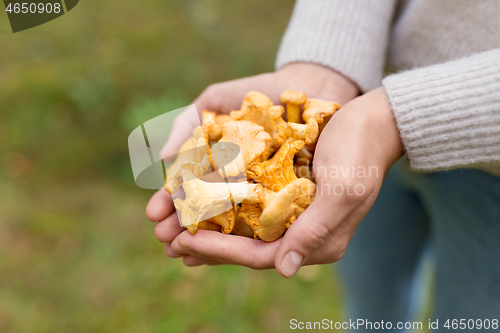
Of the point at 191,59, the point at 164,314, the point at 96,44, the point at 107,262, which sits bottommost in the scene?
the point at 164,314

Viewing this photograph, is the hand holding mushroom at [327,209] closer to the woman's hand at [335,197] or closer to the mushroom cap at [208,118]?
the woman's hand at [335,197]

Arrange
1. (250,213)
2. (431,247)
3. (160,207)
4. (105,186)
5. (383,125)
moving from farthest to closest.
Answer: (105,186)
(431,247)
(160,207)
(250,213)
(383,125)

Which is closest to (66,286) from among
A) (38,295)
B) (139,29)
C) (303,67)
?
(38,295)

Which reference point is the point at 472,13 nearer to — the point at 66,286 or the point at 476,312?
the point at 476,312

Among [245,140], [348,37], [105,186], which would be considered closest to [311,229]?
[245,140]

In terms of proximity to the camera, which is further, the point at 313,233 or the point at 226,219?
the point at 226,219

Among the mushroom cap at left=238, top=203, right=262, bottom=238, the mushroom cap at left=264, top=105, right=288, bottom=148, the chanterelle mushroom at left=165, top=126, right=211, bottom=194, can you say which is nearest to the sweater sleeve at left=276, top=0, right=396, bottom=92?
the mushroom cap at left=264, top=105, right=288, bottom=148

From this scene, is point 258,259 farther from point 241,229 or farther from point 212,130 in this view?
point 212,130

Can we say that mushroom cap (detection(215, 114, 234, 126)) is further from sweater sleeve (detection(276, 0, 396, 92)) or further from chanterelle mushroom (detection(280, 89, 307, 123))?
sweater sleeve (detection(276, 0, 396, 92))
